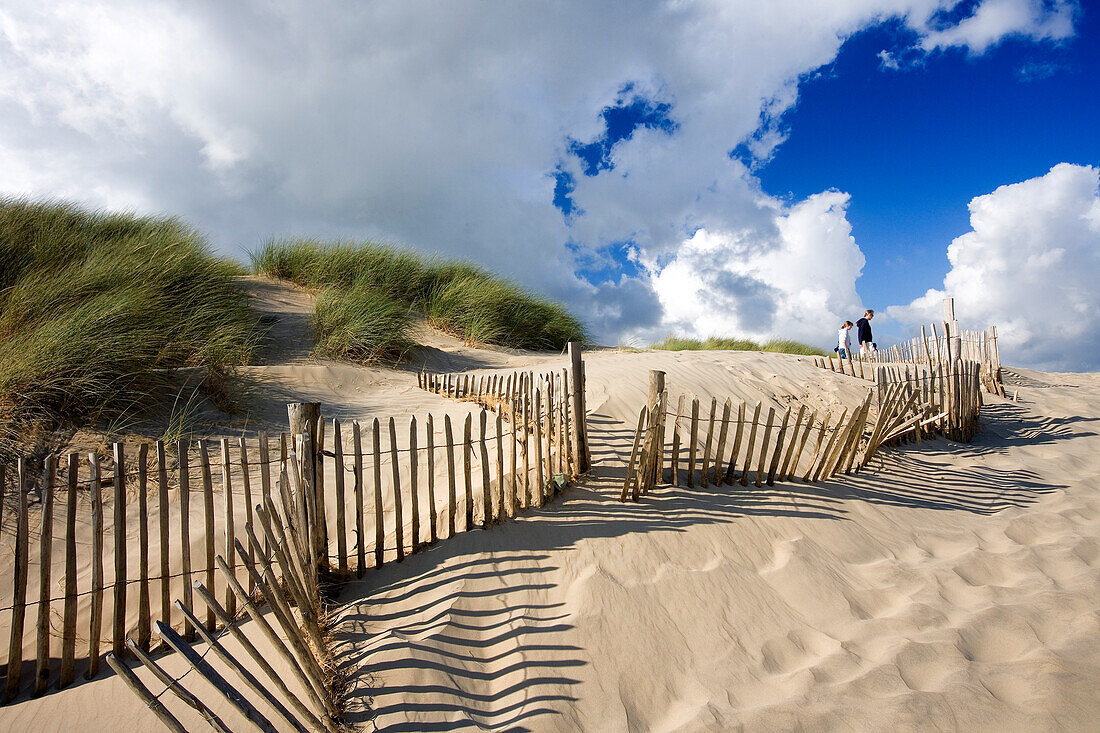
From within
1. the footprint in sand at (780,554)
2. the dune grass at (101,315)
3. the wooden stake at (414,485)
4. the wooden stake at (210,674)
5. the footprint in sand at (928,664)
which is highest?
the dune grass at (101,315)

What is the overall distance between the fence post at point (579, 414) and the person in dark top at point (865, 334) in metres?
11.6

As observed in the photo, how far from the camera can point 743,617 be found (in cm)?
Answer: 342

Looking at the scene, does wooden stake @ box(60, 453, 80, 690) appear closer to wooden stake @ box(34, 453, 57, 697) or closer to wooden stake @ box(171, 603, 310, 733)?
wooden stake @ box(34, 453, 57, 697)

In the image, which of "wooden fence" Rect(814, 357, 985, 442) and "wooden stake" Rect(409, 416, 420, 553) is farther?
"wooden fence" Rect(814, 357, 985, 442)

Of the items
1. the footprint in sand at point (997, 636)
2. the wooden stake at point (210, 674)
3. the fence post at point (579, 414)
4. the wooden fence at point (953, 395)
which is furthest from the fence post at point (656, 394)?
the wooden fence at point (953, 395)

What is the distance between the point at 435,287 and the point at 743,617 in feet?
41.2

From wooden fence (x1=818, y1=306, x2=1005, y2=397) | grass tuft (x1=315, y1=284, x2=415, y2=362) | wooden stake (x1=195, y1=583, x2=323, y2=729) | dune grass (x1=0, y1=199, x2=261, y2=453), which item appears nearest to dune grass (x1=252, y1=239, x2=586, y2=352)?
grass tuft (x1=315, y1=284, x2=415, y2=362)

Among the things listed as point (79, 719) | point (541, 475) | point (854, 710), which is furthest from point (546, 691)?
point (79, 719)

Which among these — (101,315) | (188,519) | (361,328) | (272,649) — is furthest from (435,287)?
(272,649)

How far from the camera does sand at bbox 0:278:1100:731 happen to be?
2617mm

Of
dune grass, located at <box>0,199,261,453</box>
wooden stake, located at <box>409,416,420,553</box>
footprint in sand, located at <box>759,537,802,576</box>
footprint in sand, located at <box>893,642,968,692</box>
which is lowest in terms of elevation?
footprint in sand, located at <box>893,642,968,692</box>

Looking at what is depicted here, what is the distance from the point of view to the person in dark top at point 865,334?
14.0 metres

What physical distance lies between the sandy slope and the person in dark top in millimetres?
9165

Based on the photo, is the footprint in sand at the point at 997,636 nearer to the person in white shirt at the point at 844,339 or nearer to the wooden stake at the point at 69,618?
the wooden stake at the point at 69,618
